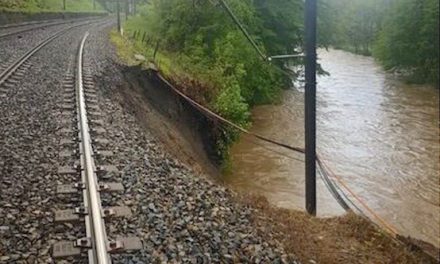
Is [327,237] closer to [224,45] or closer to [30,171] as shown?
[30,171]

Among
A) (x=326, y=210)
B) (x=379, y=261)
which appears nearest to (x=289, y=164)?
(x=326, y=210)

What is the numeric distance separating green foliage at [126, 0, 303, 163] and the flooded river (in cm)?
147

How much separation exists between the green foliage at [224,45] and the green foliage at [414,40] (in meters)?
18.3

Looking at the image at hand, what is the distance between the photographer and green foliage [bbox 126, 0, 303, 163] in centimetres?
1762

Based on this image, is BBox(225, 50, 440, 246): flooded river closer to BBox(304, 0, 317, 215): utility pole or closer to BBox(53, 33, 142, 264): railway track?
BBox(304, 0, 317, 215): utility pole

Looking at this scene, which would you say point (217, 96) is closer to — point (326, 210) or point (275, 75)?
point (326, 210)

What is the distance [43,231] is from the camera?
543 centimetres

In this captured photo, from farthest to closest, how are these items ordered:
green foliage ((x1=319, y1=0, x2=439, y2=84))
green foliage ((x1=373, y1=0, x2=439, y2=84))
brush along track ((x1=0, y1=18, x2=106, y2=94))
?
1. green foliage ((x1=373, y1=0, x2=439, y2=84))
2. green foliage ((x1=319, y1=0, x2=439, y2=84))
3. brush along track ((x1=0, y1=18, x2=106, y2=94))

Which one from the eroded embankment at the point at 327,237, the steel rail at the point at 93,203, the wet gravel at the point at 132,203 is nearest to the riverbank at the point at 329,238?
the eroded embankment at the point at 327,237

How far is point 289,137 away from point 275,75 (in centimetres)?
889

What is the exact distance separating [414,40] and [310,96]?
4220 centimetres

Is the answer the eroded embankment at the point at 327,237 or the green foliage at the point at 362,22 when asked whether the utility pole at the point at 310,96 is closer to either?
the eroded embankment at the point at 327,237

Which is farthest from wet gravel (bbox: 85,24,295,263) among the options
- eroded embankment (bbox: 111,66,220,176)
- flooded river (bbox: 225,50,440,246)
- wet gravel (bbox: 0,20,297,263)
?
flooded river (bbox: 225,50,440,246)

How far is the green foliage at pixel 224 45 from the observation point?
17.6m
